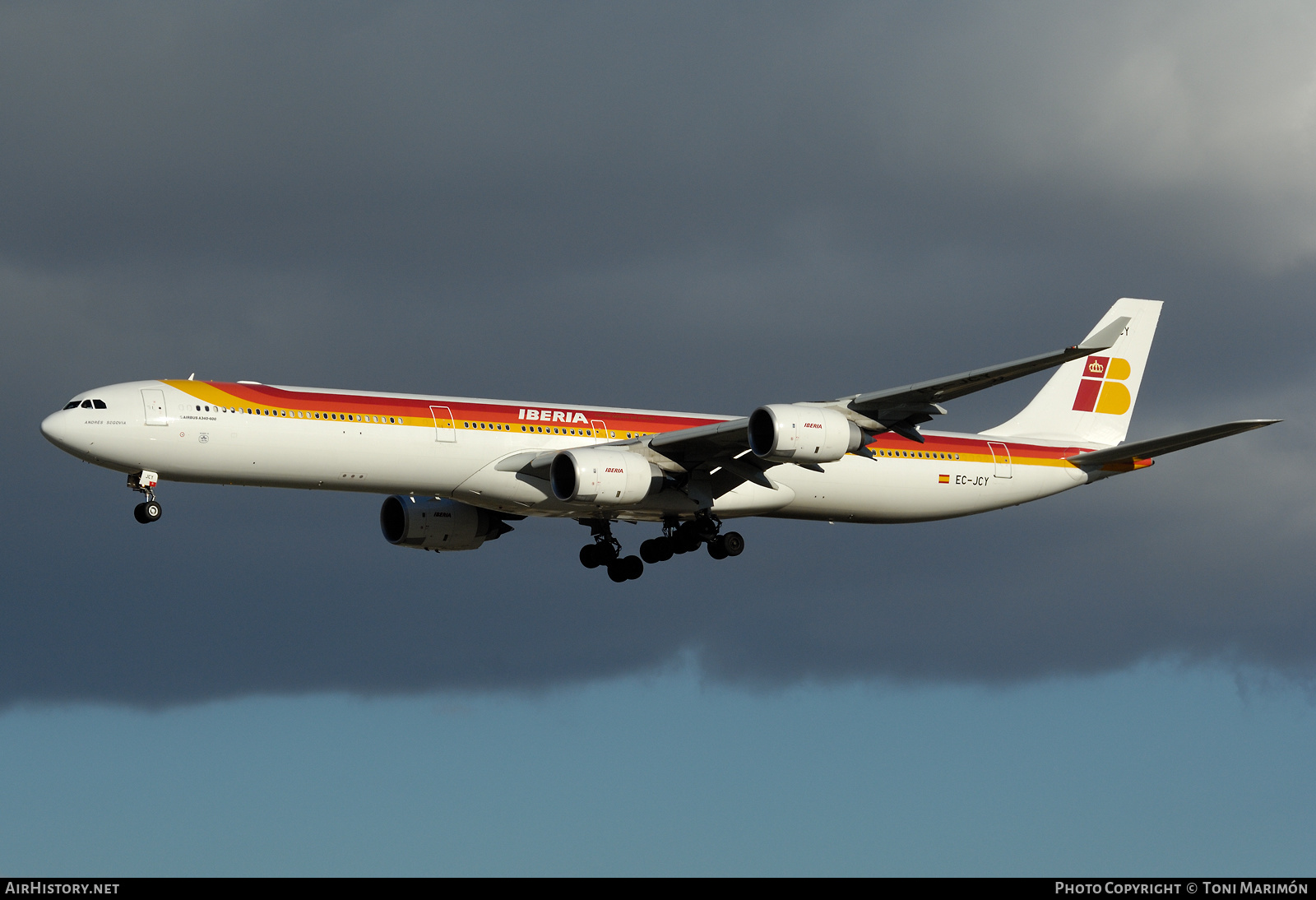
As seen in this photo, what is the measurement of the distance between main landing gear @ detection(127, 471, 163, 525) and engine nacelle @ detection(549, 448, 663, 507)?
36.6 ft

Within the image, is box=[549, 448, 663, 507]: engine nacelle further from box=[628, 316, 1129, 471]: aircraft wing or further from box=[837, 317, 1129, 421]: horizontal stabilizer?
box=[837, 317, 1129, 421]: horizontal stabilizer

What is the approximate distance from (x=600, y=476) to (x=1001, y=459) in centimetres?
1696

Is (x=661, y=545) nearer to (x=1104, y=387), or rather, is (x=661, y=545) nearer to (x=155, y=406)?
(x=155, y=406)

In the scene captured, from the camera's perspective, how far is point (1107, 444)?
5959 centimetres

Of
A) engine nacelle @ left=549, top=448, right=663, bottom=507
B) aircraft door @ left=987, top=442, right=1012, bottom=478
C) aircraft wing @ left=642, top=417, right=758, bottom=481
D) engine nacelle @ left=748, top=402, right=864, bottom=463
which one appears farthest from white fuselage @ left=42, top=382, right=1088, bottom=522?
engine nacelle @ left=748, top=402, right=864, bottom=463

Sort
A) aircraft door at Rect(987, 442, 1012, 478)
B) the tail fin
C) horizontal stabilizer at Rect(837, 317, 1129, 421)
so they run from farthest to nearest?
1. the tail fin
2. aircraft door at Rect(987, 442, 1012, 478)
3. horizontal stabilizer at Rect(837, 317, 1129, 421)

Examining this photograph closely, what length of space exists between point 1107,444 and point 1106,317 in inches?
191

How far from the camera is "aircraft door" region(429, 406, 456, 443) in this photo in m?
46.3

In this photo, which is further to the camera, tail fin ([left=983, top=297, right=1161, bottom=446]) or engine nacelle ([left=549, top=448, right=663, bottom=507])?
tail fin ([left=983, top=297, right=1161, bottom=446])

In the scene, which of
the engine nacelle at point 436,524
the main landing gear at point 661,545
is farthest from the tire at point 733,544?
the engine nacelle at point 436,524

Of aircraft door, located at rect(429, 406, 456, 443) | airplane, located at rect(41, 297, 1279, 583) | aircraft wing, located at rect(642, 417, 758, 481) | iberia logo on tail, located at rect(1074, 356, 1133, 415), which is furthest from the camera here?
iberia logo on tail, located at rect(1074, 356, 1133, 415)

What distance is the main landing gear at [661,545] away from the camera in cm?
5094
